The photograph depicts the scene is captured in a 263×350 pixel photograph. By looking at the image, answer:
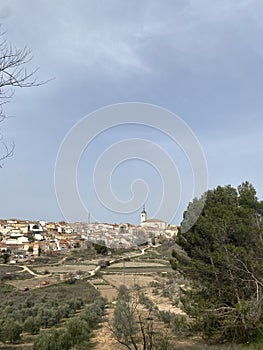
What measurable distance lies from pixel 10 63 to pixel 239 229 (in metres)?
7.70

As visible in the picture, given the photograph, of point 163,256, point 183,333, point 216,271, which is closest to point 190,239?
point 216,271

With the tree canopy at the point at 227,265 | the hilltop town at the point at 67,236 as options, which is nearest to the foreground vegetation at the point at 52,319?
the tree canopy at the point at 227,265

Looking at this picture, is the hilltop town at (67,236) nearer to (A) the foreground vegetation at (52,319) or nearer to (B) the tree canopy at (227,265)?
(A) the foreground vegetation at (52,319)

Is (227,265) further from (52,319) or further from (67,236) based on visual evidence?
(67,236)

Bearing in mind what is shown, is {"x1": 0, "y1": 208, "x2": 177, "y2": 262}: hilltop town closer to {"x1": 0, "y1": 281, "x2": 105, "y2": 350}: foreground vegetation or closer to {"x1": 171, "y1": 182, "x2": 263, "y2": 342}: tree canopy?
{"x1": 0, "y1": 281, "x2": 105, "y2": 350}: foreground vegetation

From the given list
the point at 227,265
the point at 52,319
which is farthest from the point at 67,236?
the point at 227,265

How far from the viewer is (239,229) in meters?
10.1

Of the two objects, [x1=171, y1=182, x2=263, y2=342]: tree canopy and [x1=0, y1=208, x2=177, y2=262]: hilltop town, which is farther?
[x1=0, y1=208, x2=177, y2=262]: hilltop town

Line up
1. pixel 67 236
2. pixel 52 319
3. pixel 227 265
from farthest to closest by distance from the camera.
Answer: pixel 67 236
pixel 52 319
pixel 227 265

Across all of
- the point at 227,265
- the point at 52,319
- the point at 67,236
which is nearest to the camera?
the point at 227,265

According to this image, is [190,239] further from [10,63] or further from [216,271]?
[10,63]

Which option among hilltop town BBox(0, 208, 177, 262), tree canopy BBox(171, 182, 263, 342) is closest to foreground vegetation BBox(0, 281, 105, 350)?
tree canopy BBox(171, 182, 263, 342)

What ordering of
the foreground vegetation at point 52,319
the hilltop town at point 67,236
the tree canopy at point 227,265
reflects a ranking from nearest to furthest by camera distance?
the tree canopy at point 227,265 → the foreground vegetation at point 52,319 → the hilltop town at point 67,236

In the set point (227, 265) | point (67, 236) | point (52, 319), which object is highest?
point (67, 236)
